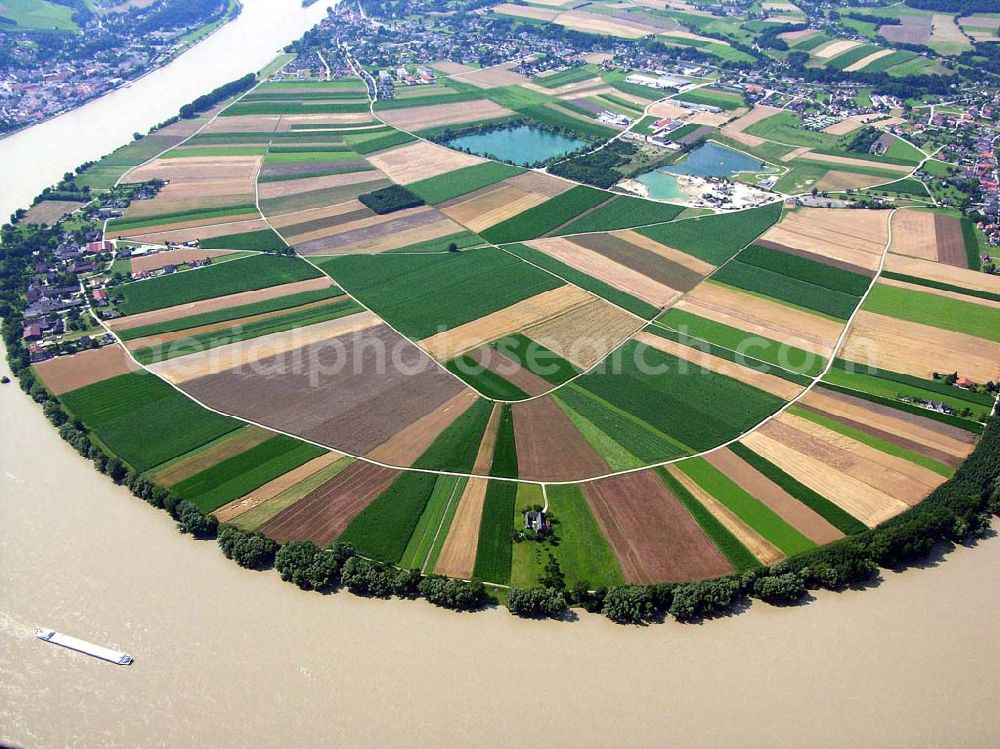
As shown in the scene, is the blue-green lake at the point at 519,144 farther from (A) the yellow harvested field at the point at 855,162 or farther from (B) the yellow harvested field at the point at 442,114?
(A) the yellow harvested field at the point at 855,162

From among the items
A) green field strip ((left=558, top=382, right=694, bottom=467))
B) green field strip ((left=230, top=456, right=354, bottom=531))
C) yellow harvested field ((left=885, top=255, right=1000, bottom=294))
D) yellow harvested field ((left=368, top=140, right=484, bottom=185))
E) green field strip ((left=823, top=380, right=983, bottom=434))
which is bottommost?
green field strip ((left=230, top=456, right=354, bottom=531))

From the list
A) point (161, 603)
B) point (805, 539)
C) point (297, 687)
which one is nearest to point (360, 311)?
point (161, 603)

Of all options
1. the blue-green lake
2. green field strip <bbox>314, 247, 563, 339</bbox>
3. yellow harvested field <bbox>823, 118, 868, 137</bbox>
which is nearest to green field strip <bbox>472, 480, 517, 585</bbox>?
green field strip <bbox>314, 247, 563, 339</bbox>

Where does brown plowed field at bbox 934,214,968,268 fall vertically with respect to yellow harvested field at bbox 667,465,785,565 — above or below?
above

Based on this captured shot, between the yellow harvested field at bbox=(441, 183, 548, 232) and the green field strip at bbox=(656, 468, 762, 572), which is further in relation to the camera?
the yellow harvested field at bbox=(441, 183, 548, 232)

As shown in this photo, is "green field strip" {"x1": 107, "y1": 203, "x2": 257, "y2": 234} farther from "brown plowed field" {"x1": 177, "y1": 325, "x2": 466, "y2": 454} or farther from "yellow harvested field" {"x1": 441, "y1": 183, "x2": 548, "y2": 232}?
"brown plowed field" {"x1": 177, "y1": 325, "x2": 466, "y2": 454}

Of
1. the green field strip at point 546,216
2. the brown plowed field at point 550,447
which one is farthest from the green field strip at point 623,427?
the green field strip at point 546,216
